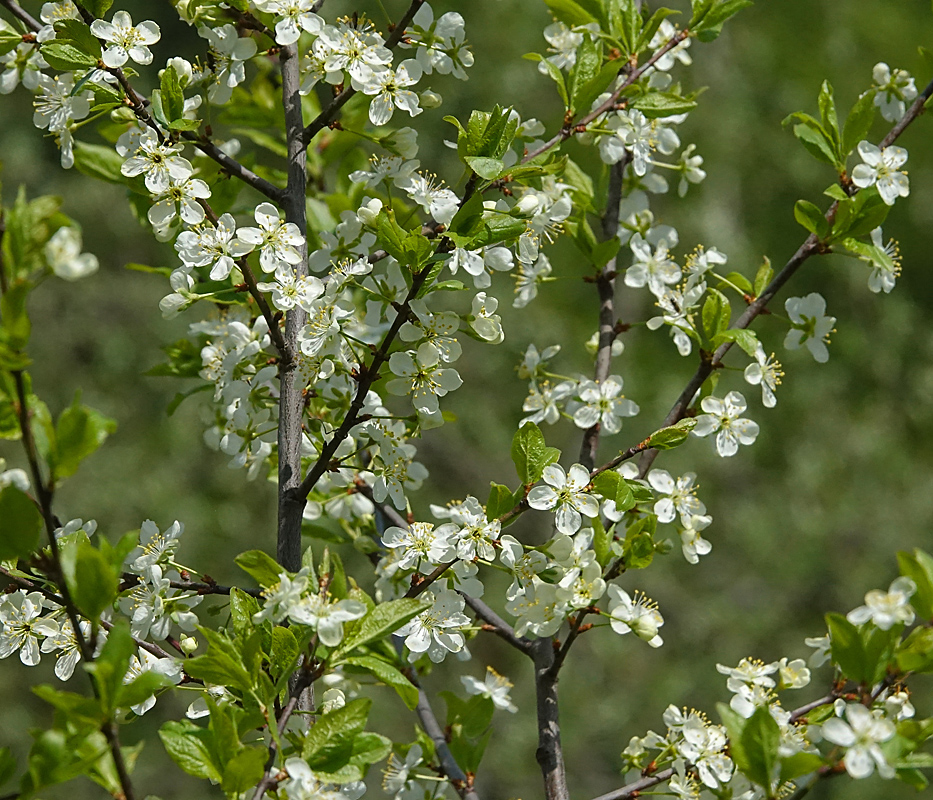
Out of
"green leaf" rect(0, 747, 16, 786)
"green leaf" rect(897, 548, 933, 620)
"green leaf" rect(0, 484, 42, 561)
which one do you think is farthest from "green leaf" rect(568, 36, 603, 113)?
"green leaf" rect(0, 747, 16, 786)

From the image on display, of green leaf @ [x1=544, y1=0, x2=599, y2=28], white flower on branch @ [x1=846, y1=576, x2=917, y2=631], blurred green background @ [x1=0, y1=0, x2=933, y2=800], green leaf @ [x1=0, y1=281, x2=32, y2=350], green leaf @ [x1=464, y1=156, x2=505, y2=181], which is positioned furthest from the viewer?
blurred green background @ [x1=0, y1=0, x2=933, y2=800]

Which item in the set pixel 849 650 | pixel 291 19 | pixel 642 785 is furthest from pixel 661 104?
pixel 642 785

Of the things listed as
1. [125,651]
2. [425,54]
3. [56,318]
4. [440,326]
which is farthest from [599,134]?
[56,318]

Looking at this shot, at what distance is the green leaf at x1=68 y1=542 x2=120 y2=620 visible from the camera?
64cm

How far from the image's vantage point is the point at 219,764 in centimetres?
73

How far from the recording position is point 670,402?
4168 mm

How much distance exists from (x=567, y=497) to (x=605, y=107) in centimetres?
45

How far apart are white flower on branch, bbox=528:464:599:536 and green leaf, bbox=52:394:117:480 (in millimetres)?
411

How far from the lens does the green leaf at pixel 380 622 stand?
2.49ft

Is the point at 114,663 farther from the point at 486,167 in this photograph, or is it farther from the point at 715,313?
the point at 715,313

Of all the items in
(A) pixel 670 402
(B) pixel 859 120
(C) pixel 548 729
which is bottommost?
(A) pixel 670 402

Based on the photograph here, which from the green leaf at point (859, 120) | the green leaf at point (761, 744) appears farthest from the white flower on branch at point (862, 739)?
the green leaf at point (859, 120)

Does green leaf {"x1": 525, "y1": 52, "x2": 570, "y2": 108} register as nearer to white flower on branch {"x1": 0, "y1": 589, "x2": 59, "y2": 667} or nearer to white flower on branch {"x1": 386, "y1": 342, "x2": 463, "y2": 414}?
white flower on branch {"x1": 386, "y1": 342, "x2": 463, "y2": 414}

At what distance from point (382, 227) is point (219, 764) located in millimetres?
448
